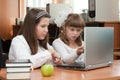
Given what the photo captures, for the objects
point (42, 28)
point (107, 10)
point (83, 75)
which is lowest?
point (83, 75)

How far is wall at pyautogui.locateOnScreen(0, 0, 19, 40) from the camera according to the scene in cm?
569

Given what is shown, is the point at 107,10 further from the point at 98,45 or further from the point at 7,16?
the point at 7,16

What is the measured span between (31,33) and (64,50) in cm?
39

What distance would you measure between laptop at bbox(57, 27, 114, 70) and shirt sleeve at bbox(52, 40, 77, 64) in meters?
0.20

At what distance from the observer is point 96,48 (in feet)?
5.60

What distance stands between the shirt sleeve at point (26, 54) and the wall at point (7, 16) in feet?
12.8

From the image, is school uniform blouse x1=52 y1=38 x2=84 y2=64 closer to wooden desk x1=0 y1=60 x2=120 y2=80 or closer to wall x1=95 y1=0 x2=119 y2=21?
wooden desk x1=0 y1=60 x2=120 y2=80

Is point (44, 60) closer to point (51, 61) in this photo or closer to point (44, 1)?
point (51, 61)

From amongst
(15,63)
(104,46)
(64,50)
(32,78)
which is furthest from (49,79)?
(64,50)

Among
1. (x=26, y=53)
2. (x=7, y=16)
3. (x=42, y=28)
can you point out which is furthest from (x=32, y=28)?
(x=7, y=16)

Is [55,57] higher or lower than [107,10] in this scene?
lower

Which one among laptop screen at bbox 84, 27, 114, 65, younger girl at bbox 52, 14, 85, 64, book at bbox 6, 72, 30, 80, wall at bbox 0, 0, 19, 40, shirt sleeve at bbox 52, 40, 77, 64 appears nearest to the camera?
book at bbox 6, 72, 30, 80

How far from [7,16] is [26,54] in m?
4.12

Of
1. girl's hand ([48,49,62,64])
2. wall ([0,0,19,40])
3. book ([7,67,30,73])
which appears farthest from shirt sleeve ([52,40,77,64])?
wall ([0,0,19,40])
